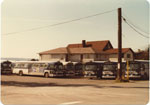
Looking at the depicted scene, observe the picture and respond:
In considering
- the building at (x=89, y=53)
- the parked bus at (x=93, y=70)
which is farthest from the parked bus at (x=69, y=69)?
the building at (x=89, y=53)

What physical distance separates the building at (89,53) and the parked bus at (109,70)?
105 feet

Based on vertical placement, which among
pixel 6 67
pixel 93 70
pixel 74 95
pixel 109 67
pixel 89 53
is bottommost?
pixel 74 95

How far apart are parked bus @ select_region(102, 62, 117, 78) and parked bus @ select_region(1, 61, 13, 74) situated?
2053 cm

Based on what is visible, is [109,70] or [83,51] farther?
[83,51]

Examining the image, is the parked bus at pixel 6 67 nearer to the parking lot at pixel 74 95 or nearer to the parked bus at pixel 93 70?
the parked bus at pixel 93 70

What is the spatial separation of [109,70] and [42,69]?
10.6 metres

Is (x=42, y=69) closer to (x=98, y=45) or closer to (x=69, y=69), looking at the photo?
(x=69, y=69)

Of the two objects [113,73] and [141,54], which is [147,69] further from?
[141,54]

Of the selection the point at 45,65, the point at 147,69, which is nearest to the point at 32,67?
the point at 45,65

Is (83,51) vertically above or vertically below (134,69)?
above

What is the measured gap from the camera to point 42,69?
3928cm

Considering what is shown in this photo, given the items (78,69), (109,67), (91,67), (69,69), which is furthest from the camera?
(78,69)

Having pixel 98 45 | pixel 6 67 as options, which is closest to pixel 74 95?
pixel 6 67

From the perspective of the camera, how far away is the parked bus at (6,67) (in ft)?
156
